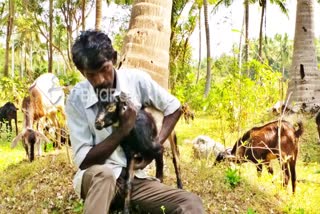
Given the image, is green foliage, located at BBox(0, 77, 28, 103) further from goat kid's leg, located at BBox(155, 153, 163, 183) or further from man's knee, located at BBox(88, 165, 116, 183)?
man's knee, located at BBox(88, 165, 116, 183)

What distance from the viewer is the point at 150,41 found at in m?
5.42

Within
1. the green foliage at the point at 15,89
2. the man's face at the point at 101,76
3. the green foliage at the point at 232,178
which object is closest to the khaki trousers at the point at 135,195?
the man's face at the point at 101,76

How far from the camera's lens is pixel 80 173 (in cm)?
346

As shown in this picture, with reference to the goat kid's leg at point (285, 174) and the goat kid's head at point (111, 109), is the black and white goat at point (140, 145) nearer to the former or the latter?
the goat kid's head at point (111, 109)

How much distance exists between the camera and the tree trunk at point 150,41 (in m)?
5.38

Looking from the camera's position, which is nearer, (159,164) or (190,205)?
(190,205)

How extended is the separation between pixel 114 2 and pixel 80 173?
82.1 ft

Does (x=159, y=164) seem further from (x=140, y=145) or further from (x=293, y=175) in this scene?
(x=293, y=175)

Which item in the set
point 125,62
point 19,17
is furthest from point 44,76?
point 19,17

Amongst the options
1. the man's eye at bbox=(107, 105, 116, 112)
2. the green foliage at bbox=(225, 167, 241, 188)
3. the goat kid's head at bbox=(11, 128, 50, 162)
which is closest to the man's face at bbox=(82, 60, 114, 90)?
the man's eye at bbox=(107, 105, 116, 112)

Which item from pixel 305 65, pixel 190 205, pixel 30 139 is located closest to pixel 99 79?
pixel 190 205

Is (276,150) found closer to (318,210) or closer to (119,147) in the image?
(318,210)

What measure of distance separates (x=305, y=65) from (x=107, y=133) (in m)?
7.43

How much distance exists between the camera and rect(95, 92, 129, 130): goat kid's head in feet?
10.2
